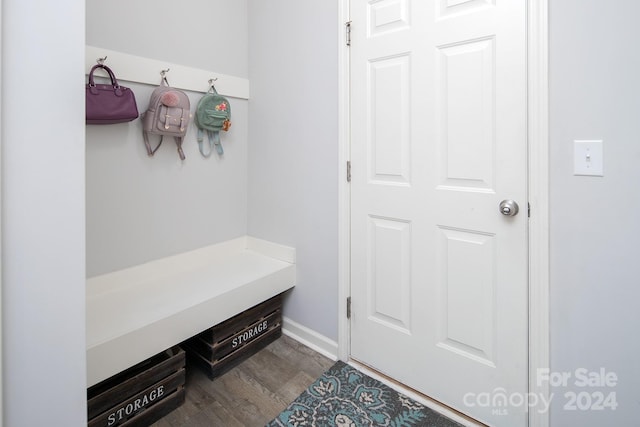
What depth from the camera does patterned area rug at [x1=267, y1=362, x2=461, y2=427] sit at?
1.51m

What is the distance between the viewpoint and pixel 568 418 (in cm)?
128

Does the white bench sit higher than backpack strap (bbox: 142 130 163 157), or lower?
lower

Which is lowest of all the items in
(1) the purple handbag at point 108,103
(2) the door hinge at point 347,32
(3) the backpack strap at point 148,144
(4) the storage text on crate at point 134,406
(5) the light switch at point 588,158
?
(4) the storage text on crate at point 134,406

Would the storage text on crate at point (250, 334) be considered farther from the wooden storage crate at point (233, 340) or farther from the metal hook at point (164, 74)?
the metal hook at point (164, 74)

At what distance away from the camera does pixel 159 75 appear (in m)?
1.86

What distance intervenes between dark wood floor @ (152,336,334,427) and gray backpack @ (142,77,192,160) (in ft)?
4.25

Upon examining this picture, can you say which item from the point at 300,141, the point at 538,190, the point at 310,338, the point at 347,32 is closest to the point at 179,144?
the point at 300,141

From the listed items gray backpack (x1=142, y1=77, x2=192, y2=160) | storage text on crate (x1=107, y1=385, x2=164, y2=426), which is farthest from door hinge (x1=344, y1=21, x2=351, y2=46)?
storage text on crate (x1=107, y1=385, x2=164, y2=426)

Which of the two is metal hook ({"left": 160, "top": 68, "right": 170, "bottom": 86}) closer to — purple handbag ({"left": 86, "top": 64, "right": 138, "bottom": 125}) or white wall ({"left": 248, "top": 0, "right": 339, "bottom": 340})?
purple handbag ({"left": 86, "top": 64, "right": 138, "bottom": 125})

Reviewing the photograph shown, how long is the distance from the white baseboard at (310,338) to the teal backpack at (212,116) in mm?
1230

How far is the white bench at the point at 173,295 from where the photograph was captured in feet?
4.48

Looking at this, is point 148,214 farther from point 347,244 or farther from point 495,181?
point 495,181

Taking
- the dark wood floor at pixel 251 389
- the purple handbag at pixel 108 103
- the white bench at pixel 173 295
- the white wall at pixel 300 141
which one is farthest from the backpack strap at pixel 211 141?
the dark wood floor at pixel 251 389

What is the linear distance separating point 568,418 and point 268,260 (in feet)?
5.45
